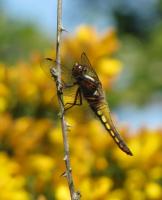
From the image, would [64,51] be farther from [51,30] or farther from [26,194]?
[51,30]

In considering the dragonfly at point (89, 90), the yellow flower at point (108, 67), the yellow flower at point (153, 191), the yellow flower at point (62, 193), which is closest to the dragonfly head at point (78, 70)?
the dragonfly at point (89, 90)

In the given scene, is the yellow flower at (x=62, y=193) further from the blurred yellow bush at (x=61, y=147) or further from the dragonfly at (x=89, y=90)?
the dragonfly at (x=89, y=90)

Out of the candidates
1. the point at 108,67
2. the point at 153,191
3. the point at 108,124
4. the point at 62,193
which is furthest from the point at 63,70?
the point at 108,67

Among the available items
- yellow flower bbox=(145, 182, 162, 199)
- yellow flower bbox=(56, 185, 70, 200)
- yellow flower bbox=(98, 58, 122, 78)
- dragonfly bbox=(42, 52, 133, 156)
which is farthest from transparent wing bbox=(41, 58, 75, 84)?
yellow flower bbox=(98, 58, 122, 78)

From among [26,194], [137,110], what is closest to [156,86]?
[137,110]

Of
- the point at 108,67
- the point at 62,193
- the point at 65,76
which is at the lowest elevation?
the point at 62,193

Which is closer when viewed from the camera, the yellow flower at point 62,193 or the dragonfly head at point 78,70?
the dragonfly head at point 78,70

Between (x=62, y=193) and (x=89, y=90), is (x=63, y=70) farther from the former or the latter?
(x=62, y=193)
